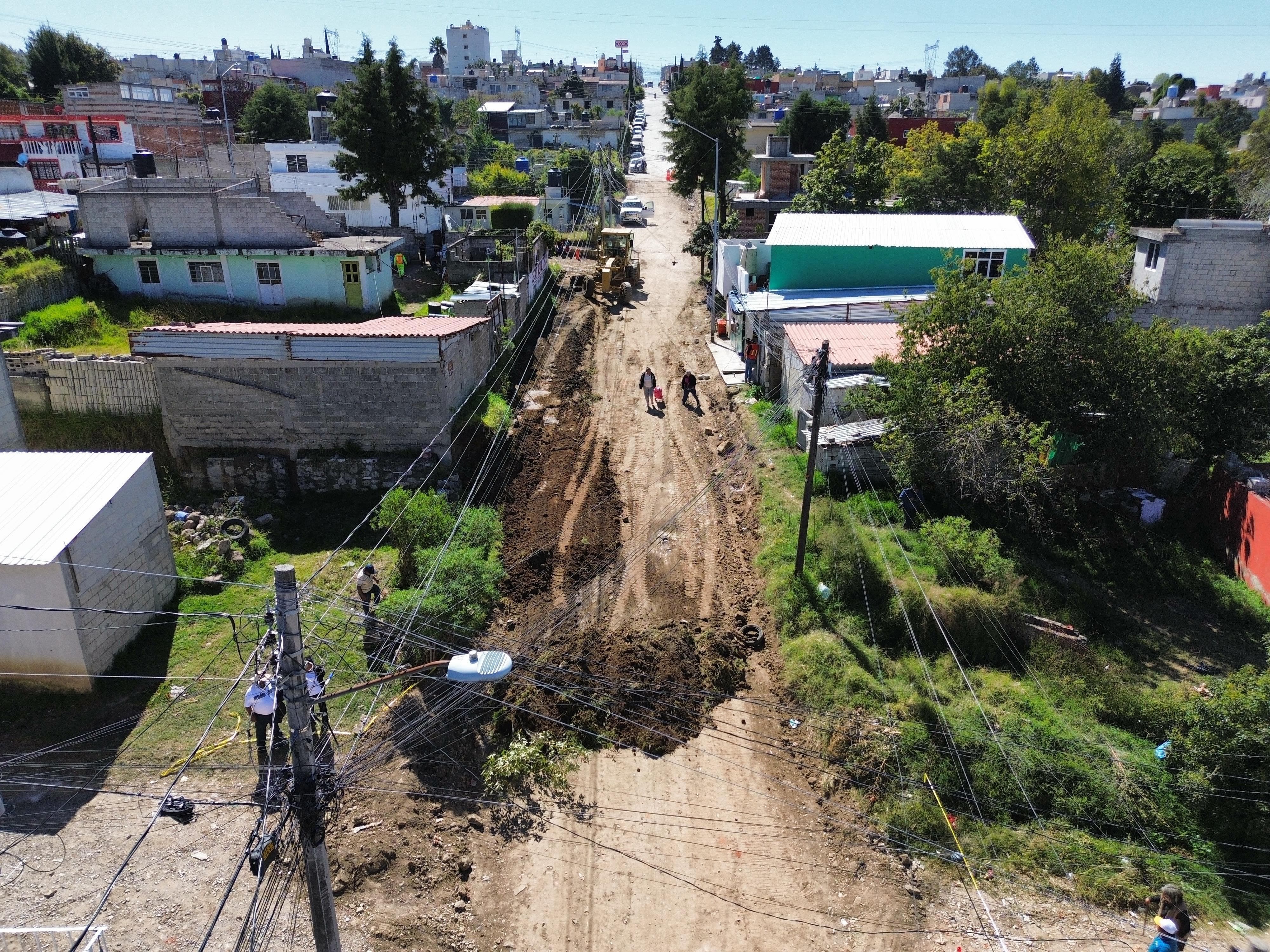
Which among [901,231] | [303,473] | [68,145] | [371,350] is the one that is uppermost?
[68,145]

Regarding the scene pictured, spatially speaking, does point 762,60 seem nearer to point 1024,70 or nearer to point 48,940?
point 1024,70

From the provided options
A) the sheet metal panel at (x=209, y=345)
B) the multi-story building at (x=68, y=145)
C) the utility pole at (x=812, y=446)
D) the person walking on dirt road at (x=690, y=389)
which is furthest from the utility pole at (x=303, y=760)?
the multi-story building at (x=68, y=145)

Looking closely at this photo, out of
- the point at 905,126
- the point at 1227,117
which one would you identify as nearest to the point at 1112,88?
the point at 1227,117

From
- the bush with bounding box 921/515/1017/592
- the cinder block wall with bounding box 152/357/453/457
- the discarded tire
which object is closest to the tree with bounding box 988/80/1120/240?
the bush with bounding box 921/515/1017/592

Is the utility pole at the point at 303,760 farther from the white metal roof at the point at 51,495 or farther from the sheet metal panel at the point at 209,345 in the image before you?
the sheet metal panel at the point at 209,345

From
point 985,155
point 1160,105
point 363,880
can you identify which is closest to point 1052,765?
point 363,880

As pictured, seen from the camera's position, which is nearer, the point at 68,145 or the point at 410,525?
the point at 410,525

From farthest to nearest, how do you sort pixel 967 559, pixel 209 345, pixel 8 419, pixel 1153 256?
pixel 1153 256 < pixel 209 345 < pixel 8 419 < pixel 967 559
